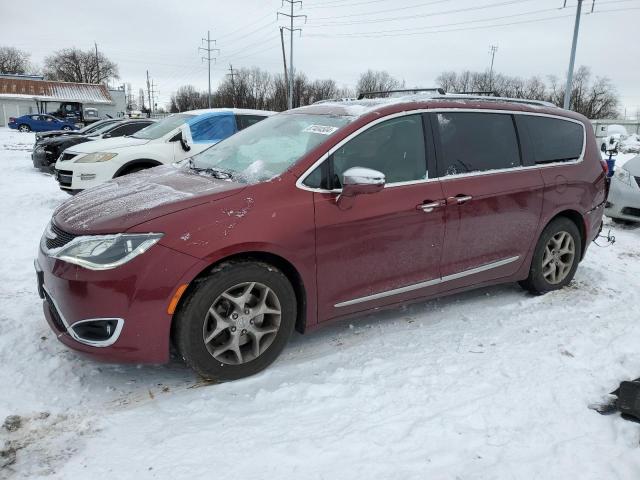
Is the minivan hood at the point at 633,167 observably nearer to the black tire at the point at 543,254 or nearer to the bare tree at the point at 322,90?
the black tire at the point at 543,254

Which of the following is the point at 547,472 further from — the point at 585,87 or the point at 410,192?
the point at 585,87

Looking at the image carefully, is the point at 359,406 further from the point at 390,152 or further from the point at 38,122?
the point at 38,122

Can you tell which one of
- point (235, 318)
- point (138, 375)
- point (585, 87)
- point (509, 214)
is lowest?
point (138, 375)

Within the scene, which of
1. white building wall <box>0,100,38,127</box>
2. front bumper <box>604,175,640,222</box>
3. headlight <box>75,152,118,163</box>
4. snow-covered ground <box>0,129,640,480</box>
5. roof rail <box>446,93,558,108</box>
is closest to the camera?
snow-covered ground <box>0,129,640,480</box>

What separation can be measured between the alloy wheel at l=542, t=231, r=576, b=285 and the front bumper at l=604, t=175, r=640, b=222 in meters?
3.57

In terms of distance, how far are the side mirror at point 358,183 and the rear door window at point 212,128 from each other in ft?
18.8

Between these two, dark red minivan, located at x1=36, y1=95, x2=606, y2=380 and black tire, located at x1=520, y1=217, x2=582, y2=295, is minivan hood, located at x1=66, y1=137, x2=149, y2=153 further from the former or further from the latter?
black tire, located at x1=520, y1=217, x2=582, y2=295

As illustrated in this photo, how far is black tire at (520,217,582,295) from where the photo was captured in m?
4.57

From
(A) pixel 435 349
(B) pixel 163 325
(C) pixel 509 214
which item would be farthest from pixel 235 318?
(C) pixel 509 214

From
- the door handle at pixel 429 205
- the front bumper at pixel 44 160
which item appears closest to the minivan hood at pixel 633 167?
the door handle at pixel 429 205

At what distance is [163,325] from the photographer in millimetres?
2873

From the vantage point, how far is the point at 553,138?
462 centimetres

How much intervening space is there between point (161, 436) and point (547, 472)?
190cm

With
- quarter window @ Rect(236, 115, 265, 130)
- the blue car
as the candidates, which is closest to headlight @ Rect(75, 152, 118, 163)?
quarter window @ Rect(236, 115, 265, 130)
